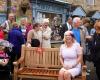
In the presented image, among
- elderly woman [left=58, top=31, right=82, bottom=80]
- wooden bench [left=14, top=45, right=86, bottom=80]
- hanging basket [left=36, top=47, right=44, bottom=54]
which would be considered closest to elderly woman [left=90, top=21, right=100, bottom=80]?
elderly woman [left=58, top=31, right=82, bottom=80]

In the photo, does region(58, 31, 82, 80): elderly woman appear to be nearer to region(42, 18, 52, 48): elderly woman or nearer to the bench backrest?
the bench backrest

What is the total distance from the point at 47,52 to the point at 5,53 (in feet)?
3.64

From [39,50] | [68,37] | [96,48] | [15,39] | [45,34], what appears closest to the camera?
[68,37]

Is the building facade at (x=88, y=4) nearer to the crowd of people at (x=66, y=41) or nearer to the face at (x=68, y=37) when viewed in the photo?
the crowd of people at (x=66, y=41)

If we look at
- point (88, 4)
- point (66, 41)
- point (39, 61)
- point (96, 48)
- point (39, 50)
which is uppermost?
point (88, 4)

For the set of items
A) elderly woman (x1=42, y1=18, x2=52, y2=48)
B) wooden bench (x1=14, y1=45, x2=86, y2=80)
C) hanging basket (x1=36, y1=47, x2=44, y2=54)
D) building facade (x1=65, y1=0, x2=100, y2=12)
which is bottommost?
wooden bench (x1=14, y1=45, x2=86, y2=80)

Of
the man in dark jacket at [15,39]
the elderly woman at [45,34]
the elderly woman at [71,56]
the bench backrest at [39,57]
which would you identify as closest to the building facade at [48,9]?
the man in dark jacket at [15,39]

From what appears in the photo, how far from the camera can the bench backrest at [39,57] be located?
9.97m

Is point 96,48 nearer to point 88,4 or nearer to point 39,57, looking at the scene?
point 39,57

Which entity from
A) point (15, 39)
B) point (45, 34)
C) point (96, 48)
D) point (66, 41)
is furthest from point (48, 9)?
point (66, 41)

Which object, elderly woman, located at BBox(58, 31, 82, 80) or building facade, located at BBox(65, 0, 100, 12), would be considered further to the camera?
building facade, located at BBox(65, 0, 100, 12)

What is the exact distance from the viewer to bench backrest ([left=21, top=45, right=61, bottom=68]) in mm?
9969

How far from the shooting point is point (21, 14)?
21.8m

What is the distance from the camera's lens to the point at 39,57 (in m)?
10.1
